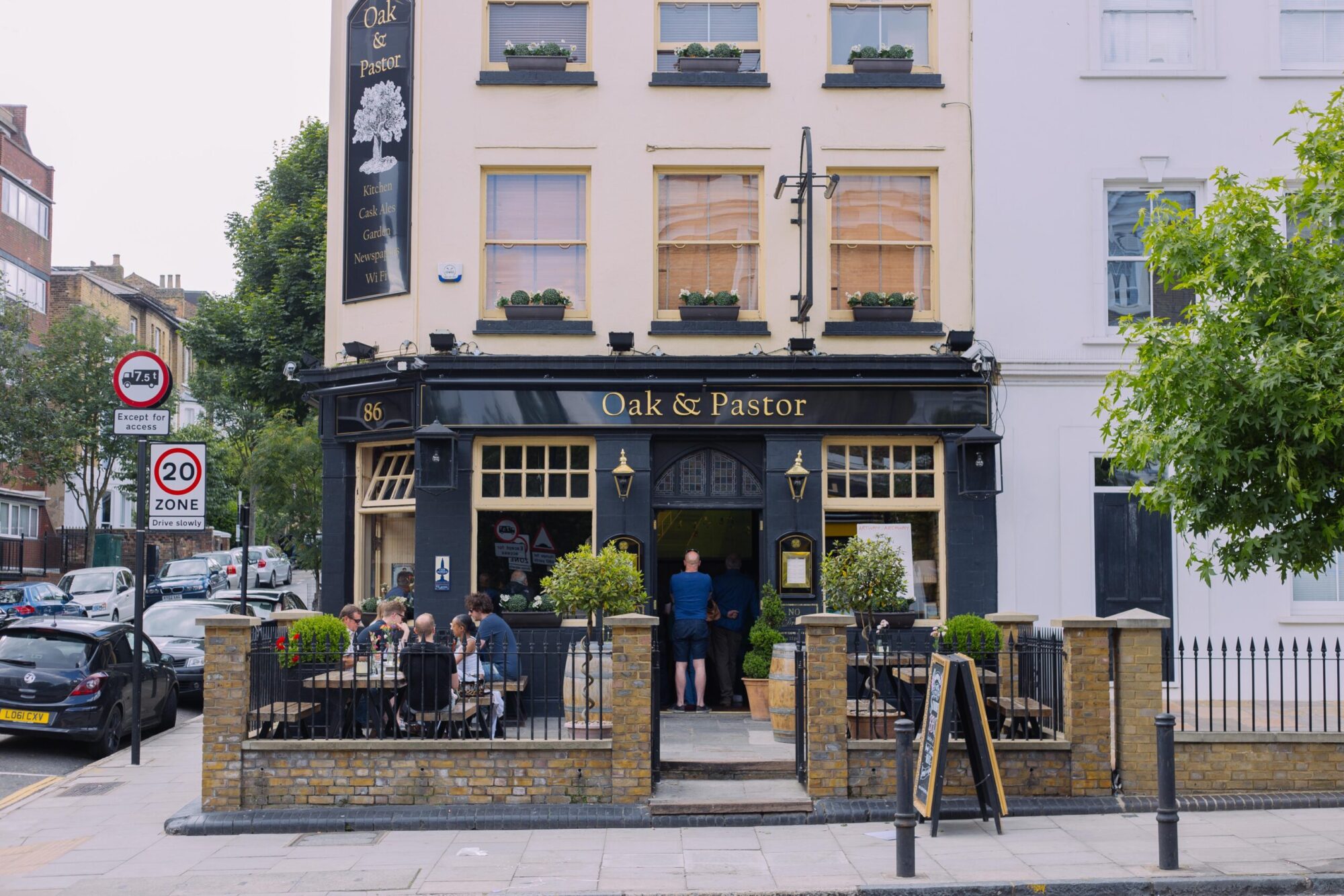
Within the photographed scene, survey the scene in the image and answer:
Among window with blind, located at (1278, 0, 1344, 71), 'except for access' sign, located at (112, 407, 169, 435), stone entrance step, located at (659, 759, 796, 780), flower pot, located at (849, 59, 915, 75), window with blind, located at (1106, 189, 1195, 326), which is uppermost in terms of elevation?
window with blind, located at (1278, 0, 1344, 71)

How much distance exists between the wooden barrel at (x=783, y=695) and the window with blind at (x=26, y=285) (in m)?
40.2

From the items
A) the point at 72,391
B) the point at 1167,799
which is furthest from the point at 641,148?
the point at 72,391

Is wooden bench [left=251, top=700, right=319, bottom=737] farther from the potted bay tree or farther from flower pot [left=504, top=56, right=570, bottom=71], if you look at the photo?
Result: flower pot [left=504, top=56, right=570, bottom=71]

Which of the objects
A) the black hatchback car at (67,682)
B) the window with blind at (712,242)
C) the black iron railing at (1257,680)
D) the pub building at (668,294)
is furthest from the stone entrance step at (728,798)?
the black hatchback car at (67,682)

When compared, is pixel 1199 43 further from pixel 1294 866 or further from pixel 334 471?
pixel 334 471

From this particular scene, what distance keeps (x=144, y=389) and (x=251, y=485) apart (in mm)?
27845

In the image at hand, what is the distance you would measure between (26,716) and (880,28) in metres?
13.1

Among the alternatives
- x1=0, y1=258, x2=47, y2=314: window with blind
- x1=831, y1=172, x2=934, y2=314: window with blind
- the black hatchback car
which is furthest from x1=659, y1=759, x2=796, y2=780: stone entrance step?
Result: x1=0, y1=258, x2=47, y2=314: window with blind

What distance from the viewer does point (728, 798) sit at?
10.9 meters

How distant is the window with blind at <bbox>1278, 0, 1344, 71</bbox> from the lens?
1595 cm

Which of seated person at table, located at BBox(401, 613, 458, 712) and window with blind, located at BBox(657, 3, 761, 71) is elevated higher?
window with blind, located at BBox(657, 3, 761, 71)

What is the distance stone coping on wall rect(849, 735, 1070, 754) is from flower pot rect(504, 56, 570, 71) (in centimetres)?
928

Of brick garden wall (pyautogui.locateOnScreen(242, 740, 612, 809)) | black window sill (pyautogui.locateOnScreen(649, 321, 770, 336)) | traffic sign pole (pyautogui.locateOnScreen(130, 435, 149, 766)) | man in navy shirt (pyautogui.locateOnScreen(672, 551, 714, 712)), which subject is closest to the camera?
brick garden wall (pyautogui.locateOnScreen(242, 740, 612, 809))

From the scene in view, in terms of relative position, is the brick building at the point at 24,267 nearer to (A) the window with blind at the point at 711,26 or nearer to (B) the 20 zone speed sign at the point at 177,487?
(B) the 20 zone speed sign at the point at 177,487
